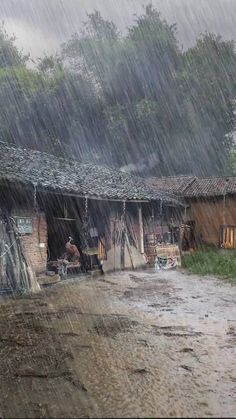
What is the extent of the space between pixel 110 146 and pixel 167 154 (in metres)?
5.09

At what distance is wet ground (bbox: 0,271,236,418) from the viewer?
181 inches

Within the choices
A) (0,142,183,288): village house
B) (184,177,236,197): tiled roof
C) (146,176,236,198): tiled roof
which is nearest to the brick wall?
(0,142,183,288): village house

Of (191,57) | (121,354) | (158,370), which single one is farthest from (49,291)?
(191,57)

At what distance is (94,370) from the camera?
559 cm

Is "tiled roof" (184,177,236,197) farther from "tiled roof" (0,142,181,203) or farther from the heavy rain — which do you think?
"tiled roof" (0,142,181,203)

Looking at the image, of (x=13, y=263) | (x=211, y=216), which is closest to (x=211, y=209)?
(x=211, y=216)

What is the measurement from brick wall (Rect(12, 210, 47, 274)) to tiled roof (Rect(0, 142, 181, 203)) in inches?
43.7

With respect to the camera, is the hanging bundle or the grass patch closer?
the grass patch

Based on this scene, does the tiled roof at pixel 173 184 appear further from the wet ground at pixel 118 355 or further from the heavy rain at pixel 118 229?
the wet ground at pixel 118 355

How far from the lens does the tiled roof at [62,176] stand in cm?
1306

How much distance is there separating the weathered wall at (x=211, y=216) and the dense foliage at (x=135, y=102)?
10.1 m

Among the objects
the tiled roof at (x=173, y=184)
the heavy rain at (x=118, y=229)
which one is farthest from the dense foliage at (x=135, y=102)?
the tiled roof at (x=173, y=184)

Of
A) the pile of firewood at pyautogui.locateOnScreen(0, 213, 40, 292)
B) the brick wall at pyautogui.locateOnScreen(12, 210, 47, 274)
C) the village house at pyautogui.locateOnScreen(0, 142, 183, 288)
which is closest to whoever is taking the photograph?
the pile of firewood at pyautogui.locateOnScreen(0, 213, 40, 292)

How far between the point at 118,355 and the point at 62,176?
10.5 metres
